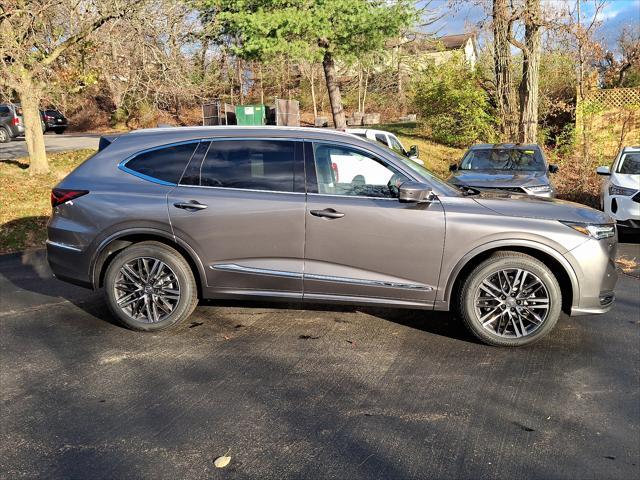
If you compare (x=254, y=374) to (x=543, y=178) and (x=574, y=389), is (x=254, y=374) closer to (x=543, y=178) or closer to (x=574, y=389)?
(x=574, y=389)

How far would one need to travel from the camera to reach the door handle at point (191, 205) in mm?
4637

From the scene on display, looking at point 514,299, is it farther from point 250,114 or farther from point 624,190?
point 250,114

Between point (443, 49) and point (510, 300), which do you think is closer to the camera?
point (510, 300)

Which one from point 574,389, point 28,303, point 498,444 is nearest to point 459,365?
point 574,389

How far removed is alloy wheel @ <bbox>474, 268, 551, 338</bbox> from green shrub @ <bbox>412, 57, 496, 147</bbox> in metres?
15.1

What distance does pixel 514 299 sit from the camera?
4.43 m

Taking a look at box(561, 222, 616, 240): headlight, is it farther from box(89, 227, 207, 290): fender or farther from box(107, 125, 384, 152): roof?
box(89, 227, 207, 290): fender

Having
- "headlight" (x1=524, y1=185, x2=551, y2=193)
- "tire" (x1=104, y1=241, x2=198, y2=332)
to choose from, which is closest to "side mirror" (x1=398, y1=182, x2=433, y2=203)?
"tire" (x1=104, y1=241, x2=198, y2=332)

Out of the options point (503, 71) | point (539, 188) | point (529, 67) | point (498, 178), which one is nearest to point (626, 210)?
point (539, 188)

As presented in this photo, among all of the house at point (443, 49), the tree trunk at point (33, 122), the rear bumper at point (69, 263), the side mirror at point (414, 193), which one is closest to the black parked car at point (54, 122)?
the house at point (443, 49)

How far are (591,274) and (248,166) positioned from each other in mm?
2926

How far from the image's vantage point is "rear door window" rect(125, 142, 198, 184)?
481 centimetres

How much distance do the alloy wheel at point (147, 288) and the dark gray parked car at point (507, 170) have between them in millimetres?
5613

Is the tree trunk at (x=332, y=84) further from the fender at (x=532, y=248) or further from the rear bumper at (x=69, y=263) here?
the fender at (x=532, y=248)
